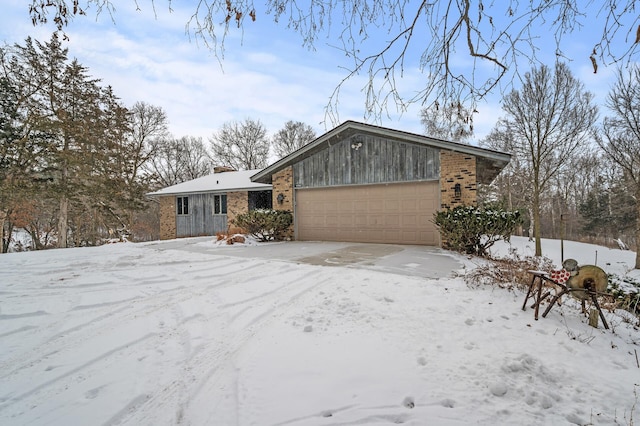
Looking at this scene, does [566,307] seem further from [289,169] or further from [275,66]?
[289,169]

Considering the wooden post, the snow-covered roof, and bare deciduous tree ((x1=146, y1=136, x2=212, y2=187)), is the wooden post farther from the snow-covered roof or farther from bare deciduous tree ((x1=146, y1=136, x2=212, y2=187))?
bare deciduous tree ((x1=146, y1=136, x2=212, y2=187))

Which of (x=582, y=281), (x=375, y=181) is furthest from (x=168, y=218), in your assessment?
(x=582, y=281)

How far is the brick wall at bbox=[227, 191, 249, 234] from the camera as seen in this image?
1489 centimetres

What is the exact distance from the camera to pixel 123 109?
1812 cm

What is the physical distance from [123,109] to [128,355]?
20.9 m

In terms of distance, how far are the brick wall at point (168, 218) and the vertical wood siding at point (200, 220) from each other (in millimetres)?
369

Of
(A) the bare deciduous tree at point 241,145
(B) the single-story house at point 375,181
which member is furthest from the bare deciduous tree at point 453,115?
(A) the bare deciduous tree at point 241,145

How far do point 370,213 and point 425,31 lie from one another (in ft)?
24.9

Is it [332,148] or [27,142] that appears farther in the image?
[27,142]

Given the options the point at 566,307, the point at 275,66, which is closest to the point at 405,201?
the point at 566,307

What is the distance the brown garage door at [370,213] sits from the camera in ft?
29.8

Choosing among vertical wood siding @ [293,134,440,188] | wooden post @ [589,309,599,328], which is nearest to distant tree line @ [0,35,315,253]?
vertical wood siding @ [293,134,440,188]

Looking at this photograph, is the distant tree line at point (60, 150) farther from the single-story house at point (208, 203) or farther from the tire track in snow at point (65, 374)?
the tire track in snow at point (65, 374)

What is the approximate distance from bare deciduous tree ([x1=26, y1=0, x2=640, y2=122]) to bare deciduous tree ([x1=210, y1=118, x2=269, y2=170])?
1026 inches
